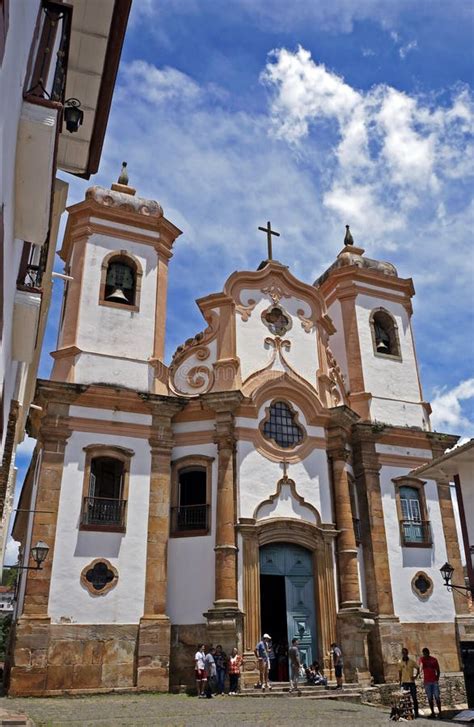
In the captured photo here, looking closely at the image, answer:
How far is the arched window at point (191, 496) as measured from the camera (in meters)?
17.4

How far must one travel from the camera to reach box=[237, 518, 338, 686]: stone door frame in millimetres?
16406

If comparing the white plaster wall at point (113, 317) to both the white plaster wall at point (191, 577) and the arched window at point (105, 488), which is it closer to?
the arched window at point (105, 488)

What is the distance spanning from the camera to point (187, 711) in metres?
12.3

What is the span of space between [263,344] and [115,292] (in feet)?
15.3

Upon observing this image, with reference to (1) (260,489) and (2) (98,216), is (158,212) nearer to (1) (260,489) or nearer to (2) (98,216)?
(2) (98,216)

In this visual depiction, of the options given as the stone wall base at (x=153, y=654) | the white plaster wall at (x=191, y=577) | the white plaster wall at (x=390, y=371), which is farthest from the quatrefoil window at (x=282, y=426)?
the stone wall base at (x=153, y=654)

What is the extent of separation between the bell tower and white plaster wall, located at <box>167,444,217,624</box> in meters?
4.31

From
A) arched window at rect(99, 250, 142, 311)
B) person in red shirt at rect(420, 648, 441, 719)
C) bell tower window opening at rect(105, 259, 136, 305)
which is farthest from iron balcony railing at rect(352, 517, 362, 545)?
bell tower window opening at rect(105, 259, 136, 305)

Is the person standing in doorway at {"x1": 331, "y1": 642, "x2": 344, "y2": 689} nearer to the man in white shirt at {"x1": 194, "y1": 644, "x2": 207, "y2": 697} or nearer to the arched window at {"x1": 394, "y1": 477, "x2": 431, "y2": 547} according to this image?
the man in white shirt at {"x1": 194, "y1": 644, "x2": 207, "y2": 697}

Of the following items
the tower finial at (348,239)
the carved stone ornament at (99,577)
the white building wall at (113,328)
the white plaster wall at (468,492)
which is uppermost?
the tower finial at (348,239)

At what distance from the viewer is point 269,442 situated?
61.5ft

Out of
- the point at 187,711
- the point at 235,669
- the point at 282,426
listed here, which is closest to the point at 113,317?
the point at 282,426

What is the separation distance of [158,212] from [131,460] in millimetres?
8098

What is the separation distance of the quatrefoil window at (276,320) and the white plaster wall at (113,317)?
3.50 metres
